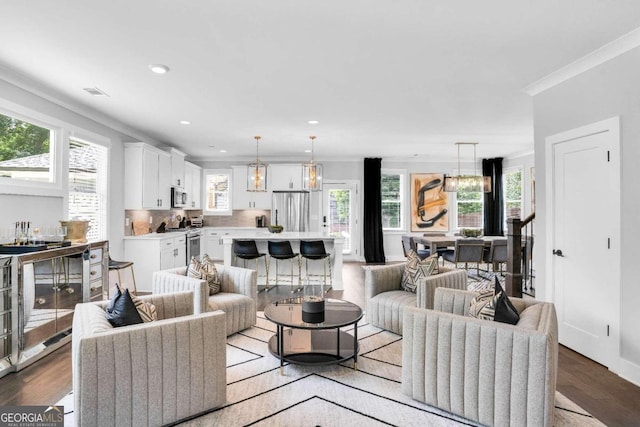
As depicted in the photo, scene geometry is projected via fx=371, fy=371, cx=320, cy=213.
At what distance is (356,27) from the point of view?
2676mm

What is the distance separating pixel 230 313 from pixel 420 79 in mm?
3023

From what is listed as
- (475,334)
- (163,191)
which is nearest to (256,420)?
(475,334)

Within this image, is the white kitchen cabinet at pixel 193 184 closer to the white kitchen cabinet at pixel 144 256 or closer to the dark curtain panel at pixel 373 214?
the white kitchen cabinet at pixel 144 256

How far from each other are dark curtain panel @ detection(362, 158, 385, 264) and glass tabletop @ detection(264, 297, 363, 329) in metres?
5.51

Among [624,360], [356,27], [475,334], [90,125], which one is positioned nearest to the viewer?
[475,334]

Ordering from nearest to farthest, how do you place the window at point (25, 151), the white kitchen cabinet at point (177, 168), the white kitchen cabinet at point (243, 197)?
1. the window at point (25, 151)
2. the white kitchen cabinet at point (177, 168)
3. the white kitchen cabinet at point (243, 197)

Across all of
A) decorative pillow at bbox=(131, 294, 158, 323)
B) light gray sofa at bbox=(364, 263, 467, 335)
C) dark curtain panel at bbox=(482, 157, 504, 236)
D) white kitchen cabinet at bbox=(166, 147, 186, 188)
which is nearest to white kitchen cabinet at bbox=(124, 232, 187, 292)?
white kitchen cabinet at bbox=(166, 147, 186, 188)

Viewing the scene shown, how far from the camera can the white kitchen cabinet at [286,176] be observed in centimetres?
870

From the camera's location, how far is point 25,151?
3.88 meters

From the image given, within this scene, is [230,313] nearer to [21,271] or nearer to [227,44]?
[21,271]

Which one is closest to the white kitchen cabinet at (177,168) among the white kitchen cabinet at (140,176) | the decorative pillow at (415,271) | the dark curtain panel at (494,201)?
the white kitchen cabinet at (140,176)

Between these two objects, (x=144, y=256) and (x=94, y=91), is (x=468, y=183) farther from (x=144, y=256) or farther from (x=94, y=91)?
(x=94, y=91)

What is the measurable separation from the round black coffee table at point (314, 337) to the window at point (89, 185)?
3340 mm

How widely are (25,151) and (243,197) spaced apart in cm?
512
